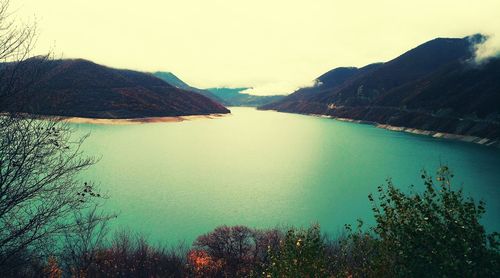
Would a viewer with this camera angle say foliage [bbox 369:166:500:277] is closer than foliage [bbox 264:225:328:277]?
Yes

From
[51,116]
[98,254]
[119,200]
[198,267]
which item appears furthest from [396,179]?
[51,116]

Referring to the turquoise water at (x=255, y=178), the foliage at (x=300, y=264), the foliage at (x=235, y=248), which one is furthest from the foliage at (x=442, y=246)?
the foliage at (x=235, y=248)

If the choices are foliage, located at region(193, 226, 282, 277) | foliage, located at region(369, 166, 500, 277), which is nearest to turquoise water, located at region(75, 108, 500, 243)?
foliage, located at region(193, 226, 282, 277)

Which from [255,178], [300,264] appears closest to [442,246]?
[300,264]

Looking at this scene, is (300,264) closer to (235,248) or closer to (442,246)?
(442,246)

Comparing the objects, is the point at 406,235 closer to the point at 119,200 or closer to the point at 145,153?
the point at 119,200

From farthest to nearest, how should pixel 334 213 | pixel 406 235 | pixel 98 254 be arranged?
pixel 334 213 → pixel 98 254 → pixel 406 235

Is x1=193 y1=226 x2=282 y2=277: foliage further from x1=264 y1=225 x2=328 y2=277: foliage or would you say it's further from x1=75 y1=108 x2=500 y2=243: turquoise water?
x1=264 y1=225 x2=328 y2=277: foliage

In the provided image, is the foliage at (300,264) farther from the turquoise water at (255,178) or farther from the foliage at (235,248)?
the foliage at (235,248)
